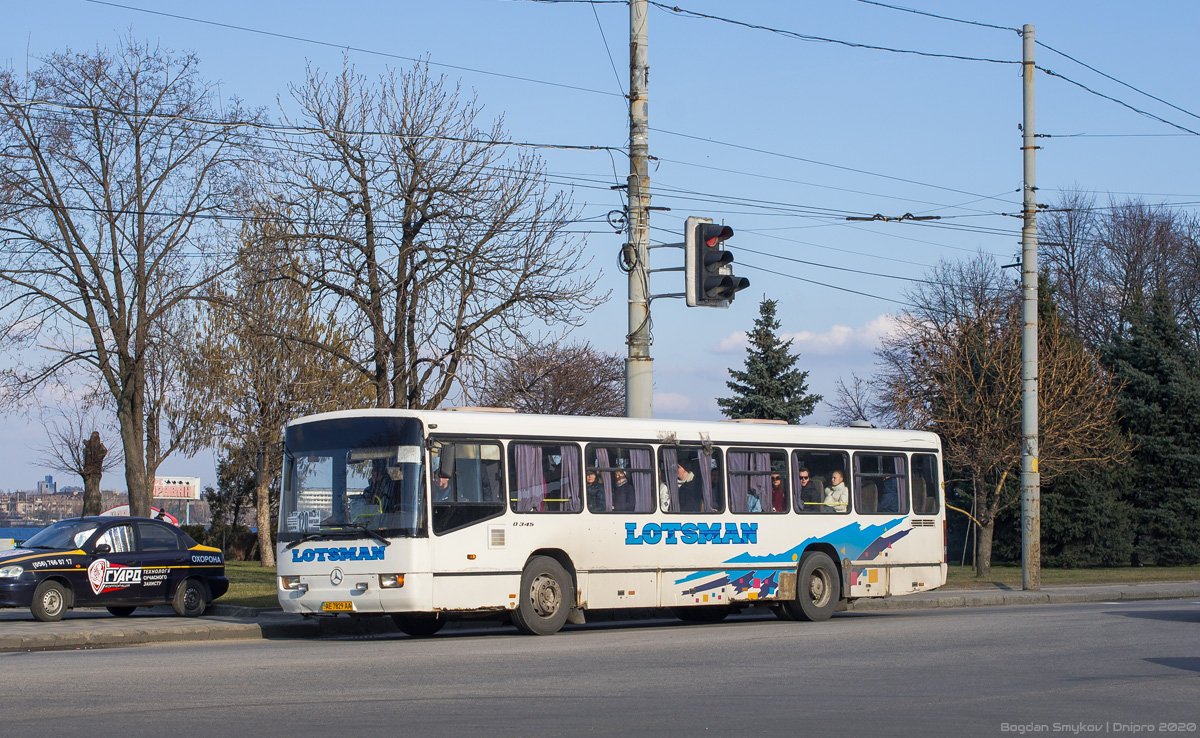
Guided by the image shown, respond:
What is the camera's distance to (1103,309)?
5712cm

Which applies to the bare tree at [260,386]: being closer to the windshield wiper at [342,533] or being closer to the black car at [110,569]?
the black car at [110,569]

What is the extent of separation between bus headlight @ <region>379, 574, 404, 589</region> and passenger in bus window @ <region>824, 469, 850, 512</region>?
7249 mm

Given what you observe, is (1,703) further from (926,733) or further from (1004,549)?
(1004,549)

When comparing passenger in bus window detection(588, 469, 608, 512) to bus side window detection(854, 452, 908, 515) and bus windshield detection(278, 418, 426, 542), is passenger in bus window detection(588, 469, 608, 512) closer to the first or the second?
bus windshield detection(278, 418, 426, 542)

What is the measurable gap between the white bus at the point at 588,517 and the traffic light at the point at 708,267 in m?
1.83

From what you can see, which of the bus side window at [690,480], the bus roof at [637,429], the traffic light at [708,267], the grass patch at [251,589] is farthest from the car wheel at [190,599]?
the traffic light at [708,267]

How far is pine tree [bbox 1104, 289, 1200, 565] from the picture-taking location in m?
45.4

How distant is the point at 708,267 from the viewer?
1798 centimetres

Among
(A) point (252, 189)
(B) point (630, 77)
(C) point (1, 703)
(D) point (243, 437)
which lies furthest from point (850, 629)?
(D) point (243, 437)

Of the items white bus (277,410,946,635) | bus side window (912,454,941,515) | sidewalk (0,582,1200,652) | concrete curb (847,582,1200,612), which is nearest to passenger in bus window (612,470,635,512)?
white bus (277,410,946,635)

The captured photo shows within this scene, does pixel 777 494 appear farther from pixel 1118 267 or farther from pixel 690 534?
pixel 1118 267

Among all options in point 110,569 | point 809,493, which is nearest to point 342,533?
point 110,569

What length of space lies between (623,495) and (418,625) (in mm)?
3123

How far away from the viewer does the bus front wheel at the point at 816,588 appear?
18750 mm
